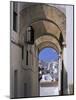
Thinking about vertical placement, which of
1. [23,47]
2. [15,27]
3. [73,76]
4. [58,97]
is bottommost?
[58,97]

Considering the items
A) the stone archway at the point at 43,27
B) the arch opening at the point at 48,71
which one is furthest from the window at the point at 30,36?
the arch opening at the point at 48,71

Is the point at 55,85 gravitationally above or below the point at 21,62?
below

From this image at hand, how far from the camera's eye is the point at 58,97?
10.7 ft

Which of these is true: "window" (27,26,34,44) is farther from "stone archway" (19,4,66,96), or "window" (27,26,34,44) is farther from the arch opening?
the arch opening

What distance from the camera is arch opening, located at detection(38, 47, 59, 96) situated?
126 inches

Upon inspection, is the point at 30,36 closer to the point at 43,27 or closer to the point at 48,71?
the point at 43,27

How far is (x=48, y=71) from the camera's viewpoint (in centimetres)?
322

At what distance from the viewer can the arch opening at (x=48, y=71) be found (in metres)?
3.20

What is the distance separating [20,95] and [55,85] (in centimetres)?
42

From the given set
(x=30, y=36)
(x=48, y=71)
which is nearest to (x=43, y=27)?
(x=30, y=36)

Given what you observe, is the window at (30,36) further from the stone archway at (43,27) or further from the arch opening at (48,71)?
the arch opening at (48,71)

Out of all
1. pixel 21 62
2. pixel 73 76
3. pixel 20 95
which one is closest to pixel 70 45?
pixel 73 76

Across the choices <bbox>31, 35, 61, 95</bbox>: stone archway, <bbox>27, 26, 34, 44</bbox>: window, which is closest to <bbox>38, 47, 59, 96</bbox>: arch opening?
<bbox>31, 35, 61, 95</bbox>: stone archway

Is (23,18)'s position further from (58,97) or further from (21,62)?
(58,97)
